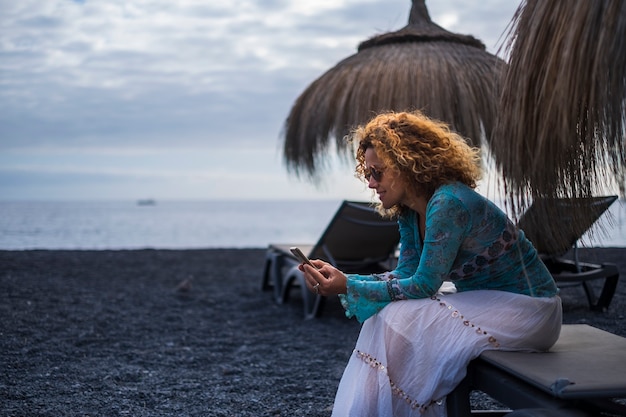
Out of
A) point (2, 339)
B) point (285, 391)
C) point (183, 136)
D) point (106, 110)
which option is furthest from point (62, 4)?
point (183, 136)

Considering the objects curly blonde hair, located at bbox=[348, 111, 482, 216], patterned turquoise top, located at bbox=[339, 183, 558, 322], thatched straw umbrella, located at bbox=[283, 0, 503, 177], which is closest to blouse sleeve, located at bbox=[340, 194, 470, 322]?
patterned turquoise top, located at bbox=[339, 183, 558, 322]

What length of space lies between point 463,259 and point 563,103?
68 centimetres

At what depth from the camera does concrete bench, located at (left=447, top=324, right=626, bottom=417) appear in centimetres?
171

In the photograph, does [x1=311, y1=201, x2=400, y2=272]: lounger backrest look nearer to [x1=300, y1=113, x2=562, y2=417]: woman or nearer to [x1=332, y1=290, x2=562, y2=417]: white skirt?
[x1=300, y1=113, x2=562, y2=417]: woman

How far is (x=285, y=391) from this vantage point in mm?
3424

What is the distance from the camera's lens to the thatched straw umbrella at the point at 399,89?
5027 millimetres

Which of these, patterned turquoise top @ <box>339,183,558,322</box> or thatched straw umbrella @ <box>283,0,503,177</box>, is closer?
patterned turquoise top @ <box>339,183,558,322</box>

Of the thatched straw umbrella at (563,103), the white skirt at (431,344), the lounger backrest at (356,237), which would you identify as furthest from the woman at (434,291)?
the lounger backrest at (356,237)

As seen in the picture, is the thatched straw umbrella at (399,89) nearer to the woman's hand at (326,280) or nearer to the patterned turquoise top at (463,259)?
the patterned turquoise top at (463,259)

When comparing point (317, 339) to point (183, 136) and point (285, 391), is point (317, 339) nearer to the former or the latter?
point (285, 391)

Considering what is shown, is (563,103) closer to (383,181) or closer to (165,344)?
(383,181)

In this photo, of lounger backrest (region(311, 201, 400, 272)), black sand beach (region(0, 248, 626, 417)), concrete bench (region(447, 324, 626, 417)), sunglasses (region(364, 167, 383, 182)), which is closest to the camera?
concrete bench (region(447, 324, 626, 417))

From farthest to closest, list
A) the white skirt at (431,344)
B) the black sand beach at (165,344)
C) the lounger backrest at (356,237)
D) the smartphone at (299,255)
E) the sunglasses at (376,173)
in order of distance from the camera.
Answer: the lounger backrest at (356,237) < the black sand beach at (165,344) < the sunglasses at (376,173) < the smartphone at (299,255) < the white skirt at (431,344)

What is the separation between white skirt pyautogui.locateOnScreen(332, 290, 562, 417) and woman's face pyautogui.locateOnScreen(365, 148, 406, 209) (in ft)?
1.27
